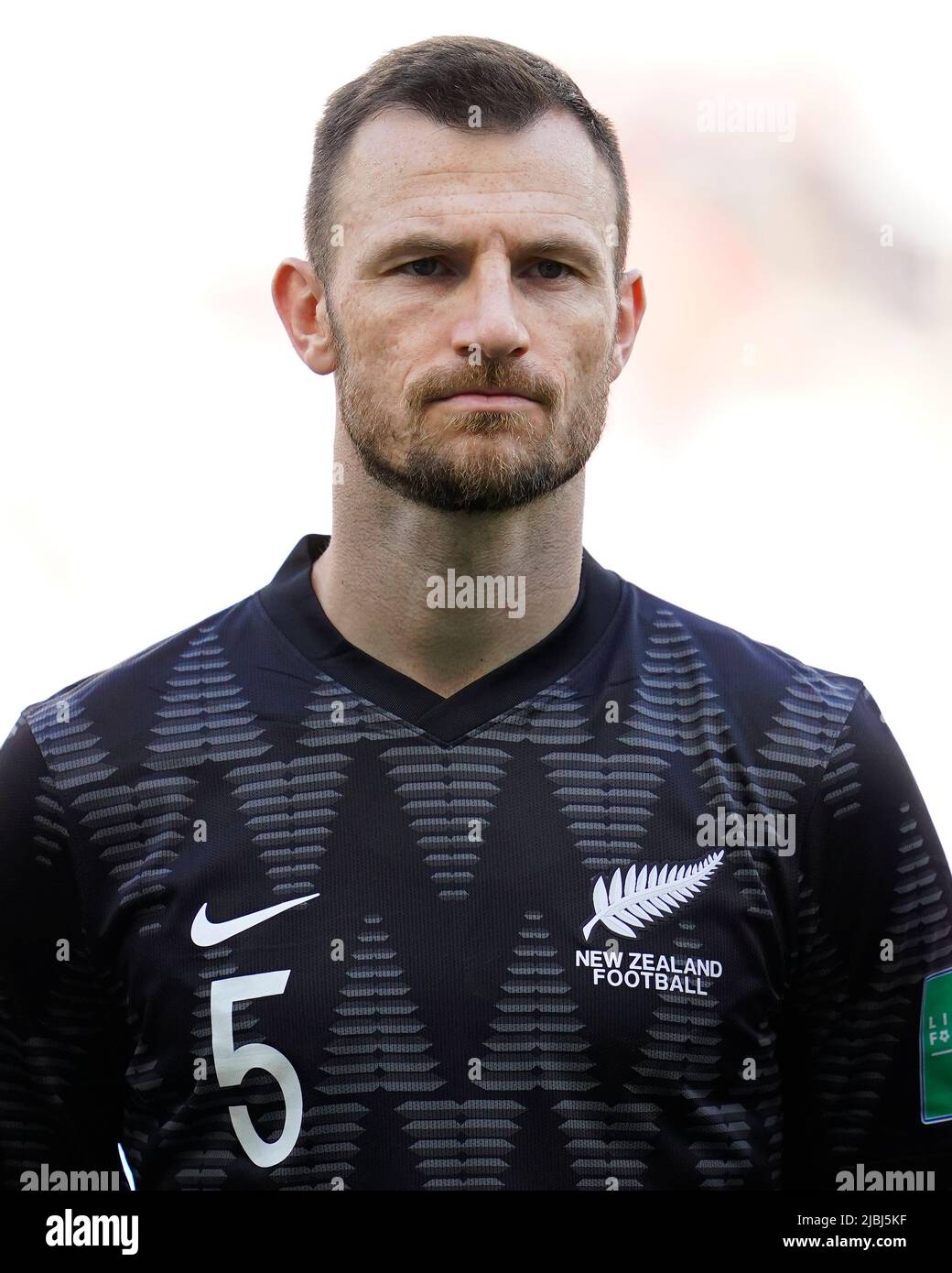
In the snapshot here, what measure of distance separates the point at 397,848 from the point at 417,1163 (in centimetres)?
58

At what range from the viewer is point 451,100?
123 inches

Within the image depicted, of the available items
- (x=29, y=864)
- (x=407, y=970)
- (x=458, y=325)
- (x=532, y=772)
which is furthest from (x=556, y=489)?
(x=29, y=864)

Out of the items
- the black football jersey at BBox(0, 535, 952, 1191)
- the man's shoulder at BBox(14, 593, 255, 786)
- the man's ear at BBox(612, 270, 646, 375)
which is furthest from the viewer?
the man's ear at BBox(612, 270, 646, 375)

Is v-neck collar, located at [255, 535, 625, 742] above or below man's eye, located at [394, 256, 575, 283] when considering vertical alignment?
below

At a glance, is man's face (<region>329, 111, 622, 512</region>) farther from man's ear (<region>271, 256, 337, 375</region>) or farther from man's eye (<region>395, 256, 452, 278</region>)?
man's ear (<region>271, 256, 337, 375</region>)

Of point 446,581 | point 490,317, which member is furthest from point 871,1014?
point 490,317

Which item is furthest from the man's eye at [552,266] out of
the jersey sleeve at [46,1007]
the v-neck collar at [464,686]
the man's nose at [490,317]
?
the jersey sleeve at [46,1007]

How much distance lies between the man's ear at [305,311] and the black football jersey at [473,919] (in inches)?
19.2

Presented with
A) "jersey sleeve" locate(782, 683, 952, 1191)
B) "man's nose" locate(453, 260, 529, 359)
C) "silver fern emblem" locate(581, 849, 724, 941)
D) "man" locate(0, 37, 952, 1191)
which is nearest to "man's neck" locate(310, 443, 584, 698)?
"man" locate(0, 37, 952, 1191)

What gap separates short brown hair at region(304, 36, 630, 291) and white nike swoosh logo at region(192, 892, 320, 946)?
4.42ft

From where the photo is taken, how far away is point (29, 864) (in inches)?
120

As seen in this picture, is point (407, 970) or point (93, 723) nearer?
point (407, 970)

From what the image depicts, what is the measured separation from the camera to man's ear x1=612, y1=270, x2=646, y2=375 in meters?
3.39

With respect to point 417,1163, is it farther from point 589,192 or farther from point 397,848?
point 589,192
